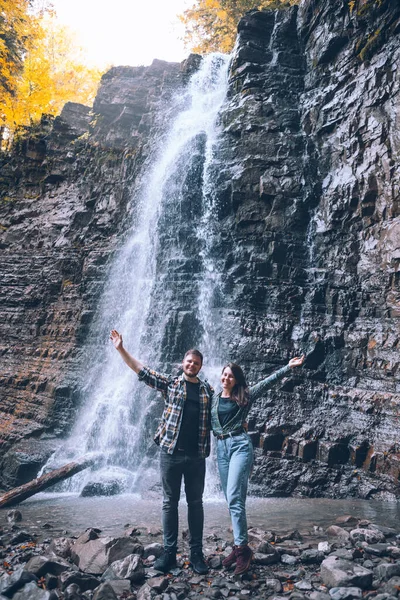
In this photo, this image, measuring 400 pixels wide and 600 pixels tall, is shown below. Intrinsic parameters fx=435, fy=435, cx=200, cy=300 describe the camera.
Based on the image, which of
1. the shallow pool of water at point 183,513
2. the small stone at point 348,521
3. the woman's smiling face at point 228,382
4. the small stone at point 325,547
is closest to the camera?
the woman's smiling face at point 228,382

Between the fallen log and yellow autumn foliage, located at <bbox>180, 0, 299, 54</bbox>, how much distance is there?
830 inches

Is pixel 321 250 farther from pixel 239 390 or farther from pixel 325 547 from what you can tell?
pixel 325 547

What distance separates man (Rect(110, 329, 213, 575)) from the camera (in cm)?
429

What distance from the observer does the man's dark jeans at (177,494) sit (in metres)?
4.29

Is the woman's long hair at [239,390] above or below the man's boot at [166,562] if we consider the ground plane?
above

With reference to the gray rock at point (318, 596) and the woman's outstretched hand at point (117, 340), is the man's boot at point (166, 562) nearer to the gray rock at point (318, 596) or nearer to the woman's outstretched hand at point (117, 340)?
the gray rock at point (318, 596)

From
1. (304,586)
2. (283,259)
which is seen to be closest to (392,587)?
(304,586)

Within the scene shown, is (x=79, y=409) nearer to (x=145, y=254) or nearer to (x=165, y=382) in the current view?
(x=145, y=254)

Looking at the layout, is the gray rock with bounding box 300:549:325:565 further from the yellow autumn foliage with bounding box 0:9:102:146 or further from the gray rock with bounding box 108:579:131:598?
the yellow autumn foliage with bounding box 0:9:102:146

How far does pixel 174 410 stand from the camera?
4.40 metres

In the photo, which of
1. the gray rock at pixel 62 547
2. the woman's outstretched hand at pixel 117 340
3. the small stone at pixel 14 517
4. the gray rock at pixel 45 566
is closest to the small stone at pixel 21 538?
the gray rock at pixel 62 547

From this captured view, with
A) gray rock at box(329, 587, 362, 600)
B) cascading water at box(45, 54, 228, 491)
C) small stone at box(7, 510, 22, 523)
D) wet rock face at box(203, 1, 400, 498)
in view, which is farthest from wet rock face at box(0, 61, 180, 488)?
gray rock at box(329, 587, 362, 600)

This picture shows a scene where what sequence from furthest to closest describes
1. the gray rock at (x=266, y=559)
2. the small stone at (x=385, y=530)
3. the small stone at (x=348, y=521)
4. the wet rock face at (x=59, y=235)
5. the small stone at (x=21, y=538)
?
the wet rock face at (x=59, y=235), the small stone at (x=348, y=521), the small stone at (x=21, y=538), the small stone at (x=385, y=530), the gray rock at (x=266, y=559)

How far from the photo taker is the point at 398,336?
935 cm
